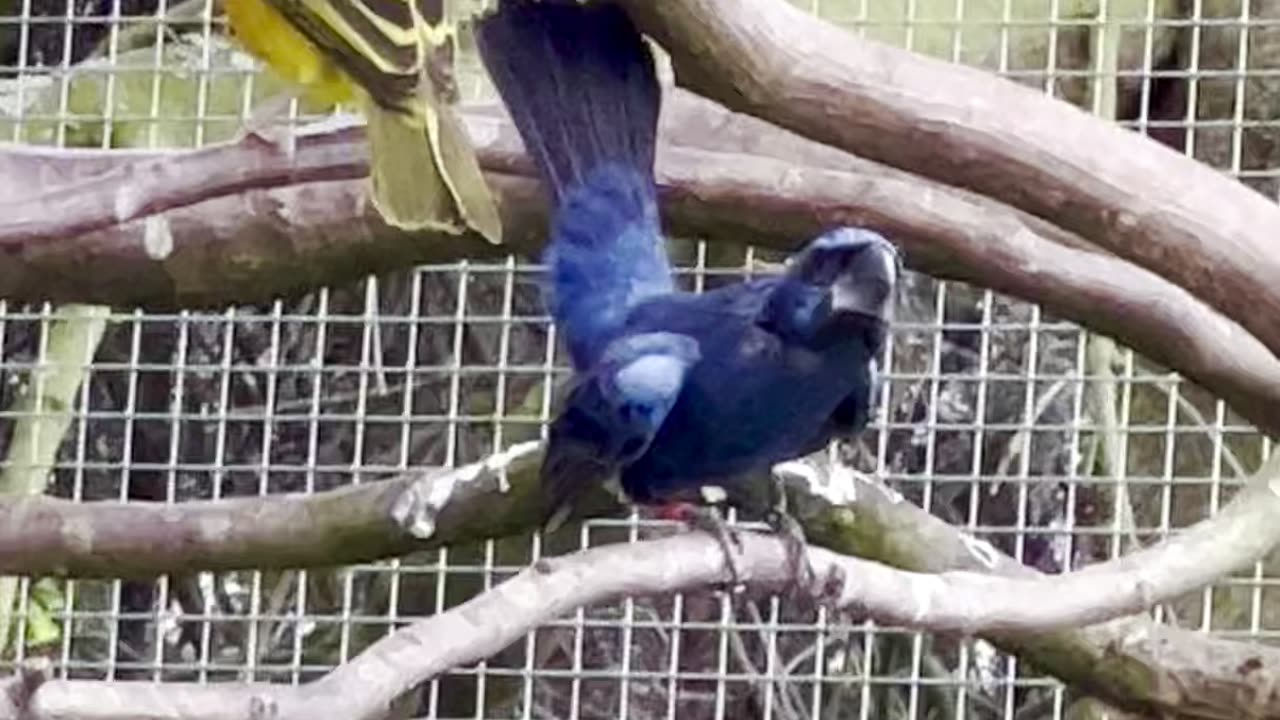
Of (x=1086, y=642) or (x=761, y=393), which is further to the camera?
(x=1086, y=642)

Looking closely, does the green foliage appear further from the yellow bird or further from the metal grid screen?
the yellow bird

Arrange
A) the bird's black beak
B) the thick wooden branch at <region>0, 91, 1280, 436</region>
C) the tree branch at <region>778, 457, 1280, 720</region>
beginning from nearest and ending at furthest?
the bird's black beak < the thick wooden branch at <region>0, 91, 1280, 436</region> < the tree branch at <region>778, 457, 1280, 720</region>

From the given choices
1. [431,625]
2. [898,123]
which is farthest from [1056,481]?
[431,625]

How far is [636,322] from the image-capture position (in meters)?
1.07

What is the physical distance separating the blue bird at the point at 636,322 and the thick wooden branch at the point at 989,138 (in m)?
0.06

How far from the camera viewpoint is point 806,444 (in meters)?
1.05

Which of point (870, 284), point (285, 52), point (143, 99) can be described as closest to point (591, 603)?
point (870, 284)

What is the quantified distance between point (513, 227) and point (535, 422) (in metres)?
0.53

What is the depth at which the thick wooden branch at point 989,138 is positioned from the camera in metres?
0.91

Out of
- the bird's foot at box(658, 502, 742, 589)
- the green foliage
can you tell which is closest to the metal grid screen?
the green foliage

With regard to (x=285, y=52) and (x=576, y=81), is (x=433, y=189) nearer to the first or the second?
(x=576, y=81)

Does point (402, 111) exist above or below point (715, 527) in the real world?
above

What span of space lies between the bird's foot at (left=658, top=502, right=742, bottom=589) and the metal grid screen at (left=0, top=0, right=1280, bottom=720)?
51cm

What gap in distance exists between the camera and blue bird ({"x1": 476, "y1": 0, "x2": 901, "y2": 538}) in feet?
3.31
